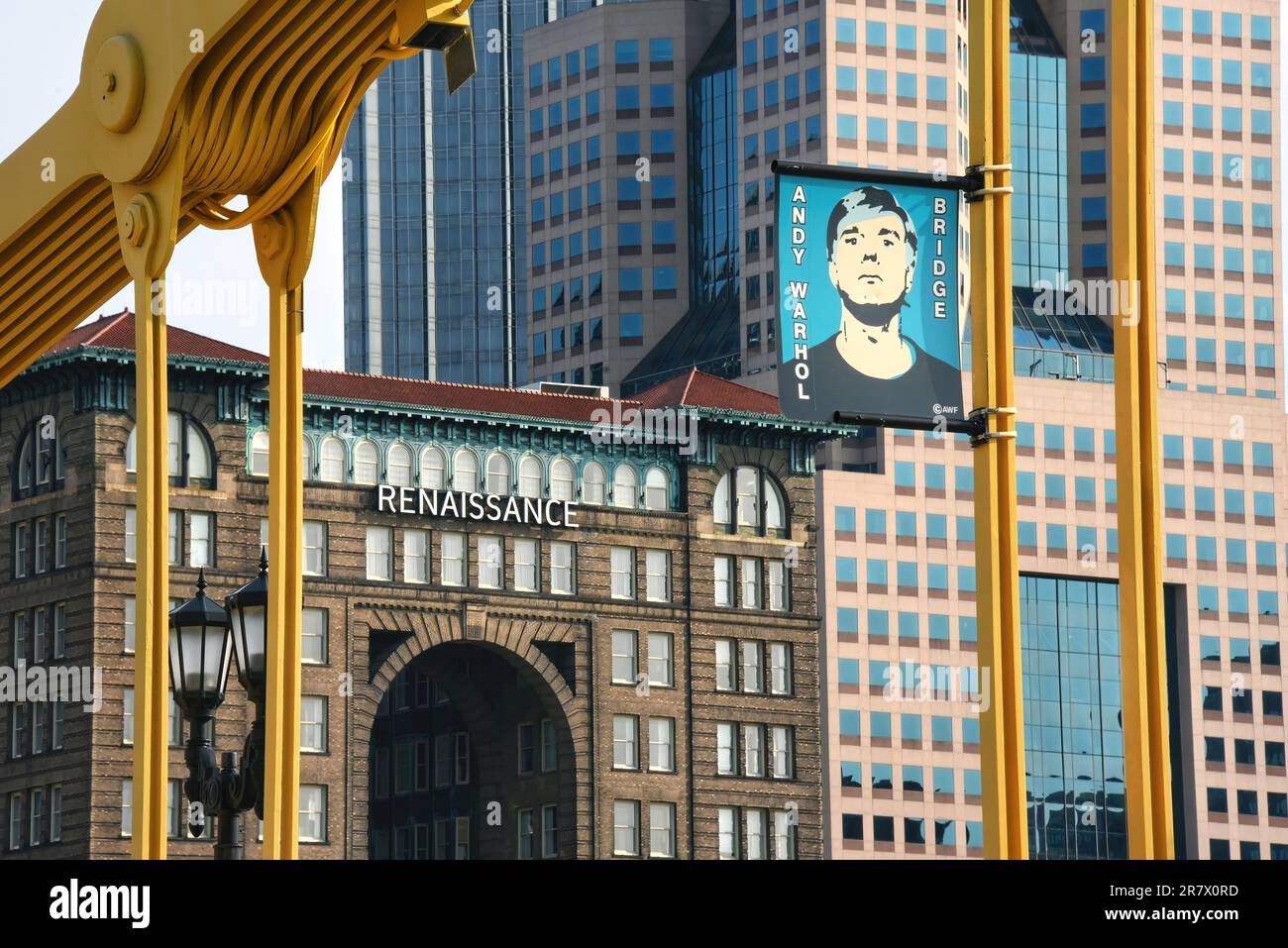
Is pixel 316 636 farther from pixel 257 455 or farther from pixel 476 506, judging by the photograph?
pixel 476 506

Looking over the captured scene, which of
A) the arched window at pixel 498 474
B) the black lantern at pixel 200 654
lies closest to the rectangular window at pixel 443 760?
the arched window at pixel 498 474

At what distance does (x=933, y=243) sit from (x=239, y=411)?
256 ft

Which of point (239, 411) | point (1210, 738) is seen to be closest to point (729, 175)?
point (1210, 738)

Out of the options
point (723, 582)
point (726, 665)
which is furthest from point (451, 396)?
point (726, 665)

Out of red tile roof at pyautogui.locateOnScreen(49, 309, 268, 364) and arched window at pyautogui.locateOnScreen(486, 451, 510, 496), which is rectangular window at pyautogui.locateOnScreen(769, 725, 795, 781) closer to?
arched window at pyautogui.locateOnScreen(486, 451, 510, 496)

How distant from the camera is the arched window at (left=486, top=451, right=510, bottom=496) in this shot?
95812 mm

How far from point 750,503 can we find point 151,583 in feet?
267

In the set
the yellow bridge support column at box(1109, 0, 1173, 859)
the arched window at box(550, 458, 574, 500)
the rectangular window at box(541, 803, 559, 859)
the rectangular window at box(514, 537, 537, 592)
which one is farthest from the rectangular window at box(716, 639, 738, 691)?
the yellow bridge support column at box(1109, 0, 1173, 859)

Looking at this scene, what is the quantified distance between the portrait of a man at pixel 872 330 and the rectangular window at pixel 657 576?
276ft

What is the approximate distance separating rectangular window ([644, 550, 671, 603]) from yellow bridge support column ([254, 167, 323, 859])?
256 feet

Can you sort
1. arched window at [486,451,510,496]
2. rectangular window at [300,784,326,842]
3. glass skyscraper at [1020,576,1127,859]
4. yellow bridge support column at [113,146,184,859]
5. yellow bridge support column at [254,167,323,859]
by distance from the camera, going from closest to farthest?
yellow bridge support column at [254,167,323,859]
yellow bridge support column at [113,146,184,859]
rectangular window at [300,784,326,842]
arched window at [486,451,510,496]
glass skyscraper at [1020,576,1127,859]

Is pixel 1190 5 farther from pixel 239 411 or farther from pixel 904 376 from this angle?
pixel 904 376

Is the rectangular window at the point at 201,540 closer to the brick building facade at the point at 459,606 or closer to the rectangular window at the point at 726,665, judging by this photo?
the brick building facade at the point at 459,606

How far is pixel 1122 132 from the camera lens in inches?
466
